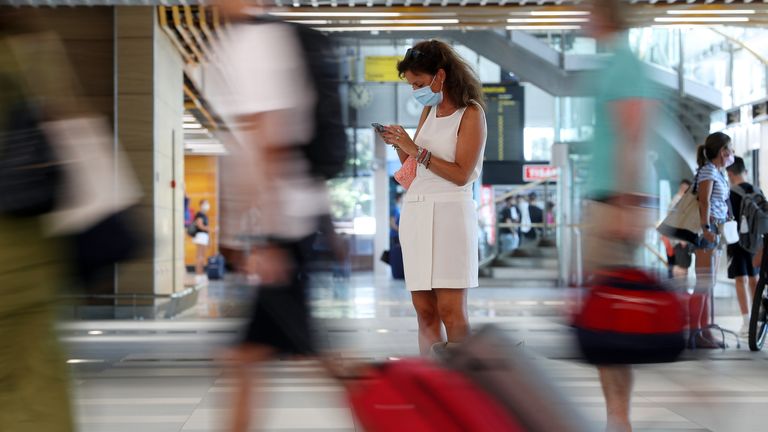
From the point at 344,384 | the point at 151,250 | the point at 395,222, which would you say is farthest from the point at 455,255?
the point at 395,222

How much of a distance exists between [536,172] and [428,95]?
21.1 meters

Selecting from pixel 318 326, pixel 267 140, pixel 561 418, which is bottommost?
pixel 561 418

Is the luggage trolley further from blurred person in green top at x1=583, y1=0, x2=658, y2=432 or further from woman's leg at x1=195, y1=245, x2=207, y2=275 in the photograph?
woman's leg at x1=195, y1=245, x2=207, y2=275

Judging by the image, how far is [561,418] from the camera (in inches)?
82.0

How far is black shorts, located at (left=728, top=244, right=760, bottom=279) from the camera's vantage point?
295 inches

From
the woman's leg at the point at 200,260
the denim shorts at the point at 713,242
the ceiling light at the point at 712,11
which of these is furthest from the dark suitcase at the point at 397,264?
the woman's leg at the point at 200,260

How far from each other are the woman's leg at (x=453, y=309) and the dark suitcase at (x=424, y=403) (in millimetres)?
1507

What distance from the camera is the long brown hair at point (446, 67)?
3863 mm

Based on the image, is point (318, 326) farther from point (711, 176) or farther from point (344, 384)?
point (711, 176)

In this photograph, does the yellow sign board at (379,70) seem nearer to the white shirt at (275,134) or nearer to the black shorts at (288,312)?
the white shirt at (275,134)

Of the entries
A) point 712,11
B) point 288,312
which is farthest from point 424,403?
point 712,11

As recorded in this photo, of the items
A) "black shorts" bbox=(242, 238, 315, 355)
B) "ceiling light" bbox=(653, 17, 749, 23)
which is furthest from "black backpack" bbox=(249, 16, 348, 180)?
"ceiling light" bbox=(653, 17, 749, 23)

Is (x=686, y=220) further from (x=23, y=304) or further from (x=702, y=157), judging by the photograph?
(x=23, y=304)

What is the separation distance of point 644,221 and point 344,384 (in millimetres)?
1008
